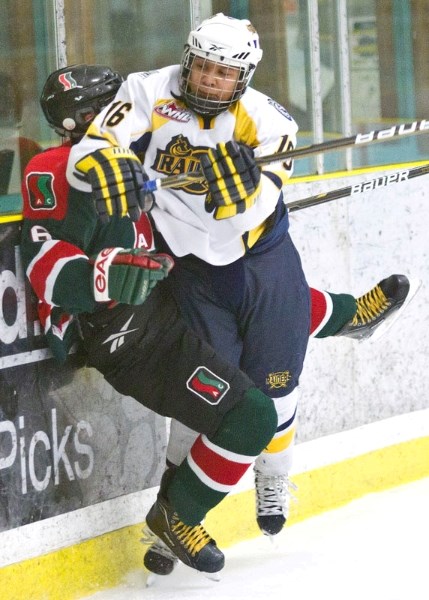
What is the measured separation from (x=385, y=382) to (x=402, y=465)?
0.25 meters

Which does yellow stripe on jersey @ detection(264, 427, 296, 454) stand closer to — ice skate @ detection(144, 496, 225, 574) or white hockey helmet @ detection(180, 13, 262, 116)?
ice skate @ detection(144, 496, 225, 574)

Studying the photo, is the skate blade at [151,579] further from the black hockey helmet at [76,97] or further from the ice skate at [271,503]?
the black hockey helmet at [76,97]

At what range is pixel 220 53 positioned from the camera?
2645 mm

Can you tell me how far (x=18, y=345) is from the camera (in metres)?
2.79

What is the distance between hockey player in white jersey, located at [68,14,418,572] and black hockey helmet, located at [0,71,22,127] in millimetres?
436

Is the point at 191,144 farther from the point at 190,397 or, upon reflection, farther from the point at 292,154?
the point at 190,397

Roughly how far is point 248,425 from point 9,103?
96 centimetres

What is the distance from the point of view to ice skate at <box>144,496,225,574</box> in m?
2.83

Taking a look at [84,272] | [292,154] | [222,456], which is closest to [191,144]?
[292,154]

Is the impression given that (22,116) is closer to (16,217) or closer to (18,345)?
(16,217)

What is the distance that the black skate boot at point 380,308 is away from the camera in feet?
10.8

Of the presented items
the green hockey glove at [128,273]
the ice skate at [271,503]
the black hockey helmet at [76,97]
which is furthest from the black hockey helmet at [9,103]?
the ice skate at [271,503]

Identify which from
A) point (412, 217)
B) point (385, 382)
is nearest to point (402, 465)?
point (385, 382)

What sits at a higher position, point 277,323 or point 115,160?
point 115,160
